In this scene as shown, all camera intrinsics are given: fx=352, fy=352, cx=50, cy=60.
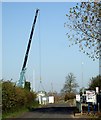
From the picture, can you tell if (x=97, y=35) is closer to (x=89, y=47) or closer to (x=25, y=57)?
(x=89, y=47)

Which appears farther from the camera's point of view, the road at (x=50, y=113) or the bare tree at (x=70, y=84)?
the bare tree at (x=70, y=84)

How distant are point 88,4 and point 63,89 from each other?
9897cm

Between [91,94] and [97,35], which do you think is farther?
[91,94]

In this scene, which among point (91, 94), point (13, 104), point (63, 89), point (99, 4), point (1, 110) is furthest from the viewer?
point (63, 89)

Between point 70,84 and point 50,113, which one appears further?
point 70,84

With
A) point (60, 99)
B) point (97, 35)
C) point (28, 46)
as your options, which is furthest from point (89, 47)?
point (60, 99)

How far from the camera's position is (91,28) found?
21984 millimetres

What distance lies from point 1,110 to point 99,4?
21763 millimetres

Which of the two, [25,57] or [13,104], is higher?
[25,57]

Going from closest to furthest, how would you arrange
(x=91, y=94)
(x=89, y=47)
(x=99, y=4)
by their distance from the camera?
(x=99, y=4) → (x=89, y=47) → (x=91, y=94)

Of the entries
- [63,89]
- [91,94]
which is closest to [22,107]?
[91,94]

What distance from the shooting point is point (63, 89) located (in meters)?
120

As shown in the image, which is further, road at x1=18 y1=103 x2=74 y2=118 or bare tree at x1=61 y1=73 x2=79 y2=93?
bare tree at x1=61 y1=73 x2=79 y2=93

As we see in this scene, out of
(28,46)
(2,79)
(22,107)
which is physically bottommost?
(22,107)
